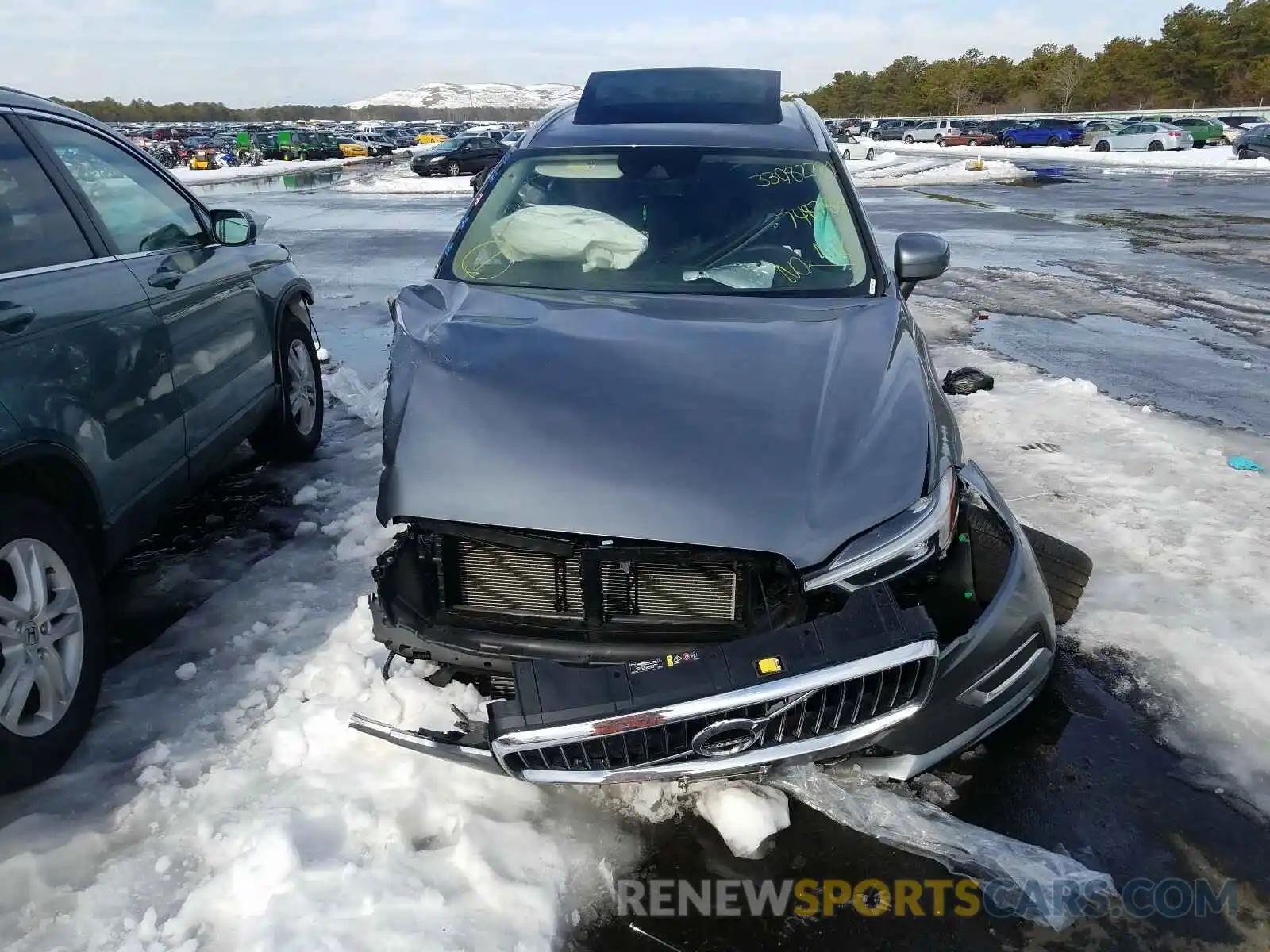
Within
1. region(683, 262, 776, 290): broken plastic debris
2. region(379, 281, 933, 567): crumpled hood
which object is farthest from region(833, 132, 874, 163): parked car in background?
region(379, 281, 933, 567): crumpled hood

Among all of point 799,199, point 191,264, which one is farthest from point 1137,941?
point 191,264

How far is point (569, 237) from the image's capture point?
3.46 m

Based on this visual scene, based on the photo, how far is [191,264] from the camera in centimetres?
362

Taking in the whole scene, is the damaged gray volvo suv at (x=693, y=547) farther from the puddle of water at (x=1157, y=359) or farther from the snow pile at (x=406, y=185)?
the snow pile at (x=406, y=185)

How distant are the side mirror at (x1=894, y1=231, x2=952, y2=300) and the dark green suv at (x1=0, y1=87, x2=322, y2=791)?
2843 mm

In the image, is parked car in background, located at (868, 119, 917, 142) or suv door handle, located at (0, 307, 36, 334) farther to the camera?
parked car in background, located at (868, 119, 917, 142)

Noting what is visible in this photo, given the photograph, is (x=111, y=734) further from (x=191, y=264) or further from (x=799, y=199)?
(x=799, y=199)

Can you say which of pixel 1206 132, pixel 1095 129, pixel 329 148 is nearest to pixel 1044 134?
pixel 1095 129

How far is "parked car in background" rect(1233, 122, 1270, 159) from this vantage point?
31234 millimetres

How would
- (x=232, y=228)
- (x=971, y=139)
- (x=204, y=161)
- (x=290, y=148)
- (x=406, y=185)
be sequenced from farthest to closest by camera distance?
(x=971, y=139) < (x=290, y=148) < (x=204, y=161) < (x=406, y=185) < (x=232, y=228)

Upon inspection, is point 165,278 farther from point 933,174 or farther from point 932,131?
point 932,131

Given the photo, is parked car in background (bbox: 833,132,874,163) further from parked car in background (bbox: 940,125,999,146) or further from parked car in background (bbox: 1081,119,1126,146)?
parked car in background (bbox: 940,125,999,146)

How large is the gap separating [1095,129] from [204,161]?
145ft

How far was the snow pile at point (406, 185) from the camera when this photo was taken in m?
24.8
